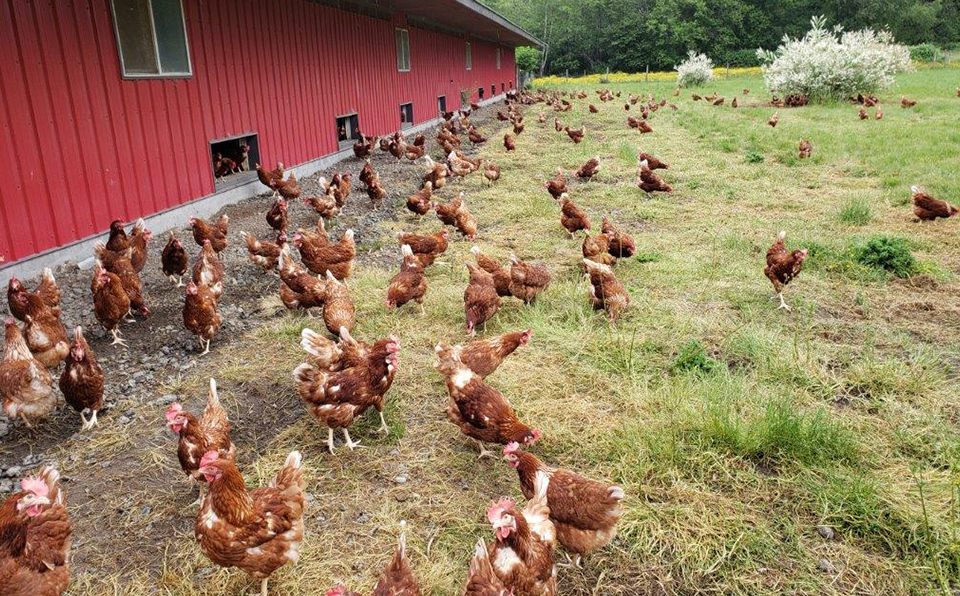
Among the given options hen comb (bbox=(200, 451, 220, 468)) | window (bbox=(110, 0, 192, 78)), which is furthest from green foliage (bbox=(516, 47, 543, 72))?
hen comb (bbox=(200, 451, 220, 468))

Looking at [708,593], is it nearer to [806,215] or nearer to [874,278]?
[874,278]

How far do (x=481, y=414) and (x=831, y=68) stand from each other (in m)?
24.7

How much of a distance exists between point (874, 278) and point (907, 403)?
2631mm

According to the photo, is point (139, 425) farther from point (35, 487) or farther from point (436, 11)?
point (436, 11)

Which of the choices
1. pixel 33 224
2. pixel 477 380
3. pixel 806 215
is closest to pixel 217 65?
pixel 33 224

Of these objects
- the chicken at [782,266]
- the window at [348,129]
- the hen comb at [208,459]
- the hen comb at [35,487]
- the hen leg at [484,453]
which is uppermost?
the window at [348,129]

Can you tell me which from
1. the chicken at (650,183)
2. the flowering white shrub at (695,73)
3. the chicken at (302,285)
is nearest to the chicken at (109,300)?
the chicken at (302,285)

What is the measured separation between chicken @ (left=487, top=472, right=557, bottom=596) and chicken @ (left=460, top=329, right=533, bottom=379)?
1.58 metres

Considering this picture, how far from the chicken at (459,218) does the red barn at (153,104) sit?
395cm

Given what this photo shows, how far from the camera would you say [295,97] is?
458 inches

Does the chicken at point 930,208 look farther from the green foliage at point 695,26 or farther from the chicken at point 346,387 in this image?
the green foliage at point 695,26

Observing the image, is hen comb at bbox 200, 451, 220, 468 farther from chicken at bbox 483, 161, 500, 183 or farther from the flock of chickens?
chicken at bbox 483, 161, 500, 183

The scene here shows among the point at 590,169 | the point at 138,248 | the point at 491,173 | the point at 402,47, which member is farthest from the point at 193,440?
the point at 402,47

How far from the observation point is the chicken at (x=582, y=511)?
2.61 meters
